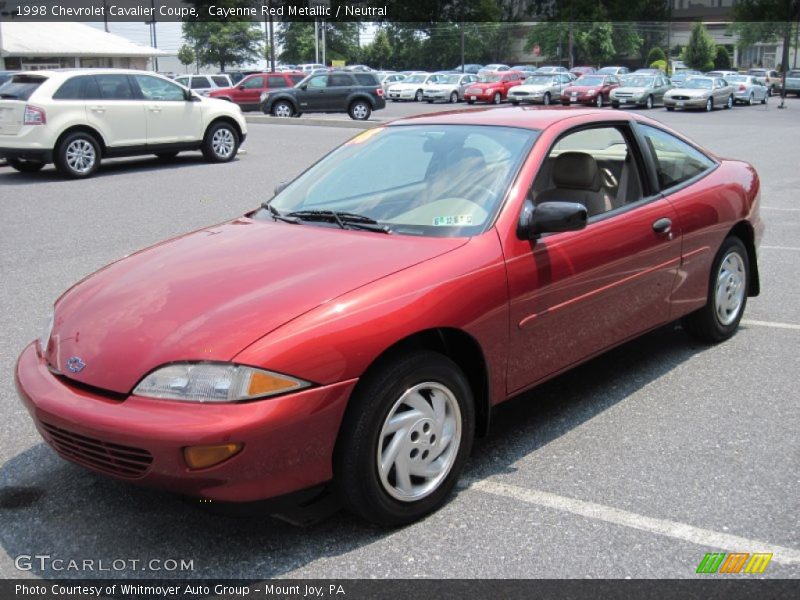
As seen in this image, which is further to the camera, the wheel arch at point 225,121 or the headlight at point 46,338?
the wheel arch at point 225,121

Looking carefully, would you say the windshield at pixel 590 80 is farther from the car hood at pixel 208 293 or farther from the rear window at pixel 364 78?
the car hood at pixel 208 293

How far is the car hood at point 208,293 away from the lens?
3.07 metres

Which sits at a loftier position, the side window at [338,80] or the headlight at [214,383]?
the side window at [338,80]

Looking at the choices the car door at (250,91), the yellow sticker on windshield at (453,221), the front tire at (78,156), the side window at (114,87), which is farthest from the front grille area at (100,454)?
the car door at (250,91)

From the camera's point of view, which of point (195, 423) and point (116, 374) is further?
point (116, 374)

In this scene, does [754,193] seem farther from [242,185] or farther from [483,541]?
[242,185]

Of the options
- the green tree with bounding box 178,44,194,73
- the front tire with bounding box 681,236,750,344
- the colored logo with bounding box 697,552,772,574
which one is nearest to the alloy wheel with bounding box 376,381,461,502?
the colored logo with bounding box 697,552,772,574

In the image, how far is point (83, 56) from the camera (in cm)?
4844

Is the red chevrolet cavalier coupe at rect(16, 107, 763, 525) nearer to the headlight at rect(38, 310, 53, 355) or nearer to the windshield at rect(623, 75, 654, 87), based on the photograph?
the headlight at rect(38, 310, 53, 355)

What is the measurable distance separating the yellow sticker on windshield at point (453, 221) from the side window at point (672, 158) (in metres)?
1.61

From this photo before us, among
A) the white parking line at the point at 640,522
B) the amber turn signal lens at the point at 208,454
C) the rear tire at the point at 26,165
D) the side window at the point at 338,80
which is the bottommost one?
the white parking line at the point at 640,522

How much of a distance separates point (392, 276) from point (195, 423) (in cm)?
97

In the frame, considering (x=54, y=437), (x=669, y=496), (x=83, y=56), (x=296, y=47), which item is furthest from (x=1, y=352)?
(x=296, y=47)

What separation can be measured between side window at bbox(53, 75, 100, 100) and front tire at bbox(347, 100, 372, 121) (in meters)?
17.0
